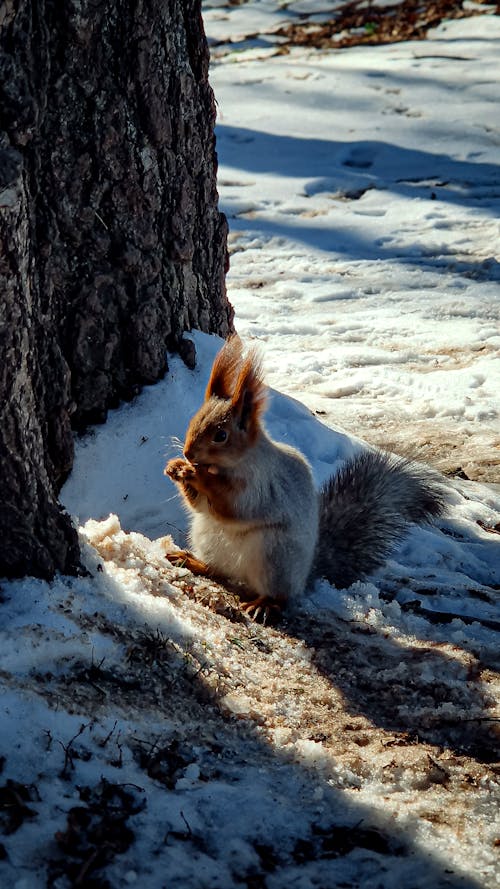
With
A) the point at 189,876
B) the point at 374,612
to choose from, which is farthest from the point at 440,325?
the point at 189,876

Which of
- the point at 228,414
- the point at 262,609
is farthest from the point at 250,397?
the point at 262,609

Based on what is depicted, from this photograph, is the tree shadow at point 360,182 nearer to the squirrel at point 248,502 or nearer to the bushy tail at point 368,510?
the bushy tail at point 368,510

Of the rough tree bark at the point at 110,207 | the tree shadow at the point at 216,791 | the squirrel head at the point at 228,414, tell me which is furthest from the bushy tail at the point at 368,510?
the tree shadow at the point at 216,791

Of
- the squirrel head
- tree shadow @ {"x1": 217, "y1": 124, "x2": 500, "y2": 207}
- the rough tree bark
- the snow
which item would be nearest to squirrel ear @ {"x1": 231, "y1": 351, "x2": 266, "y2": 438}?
the squirrel head

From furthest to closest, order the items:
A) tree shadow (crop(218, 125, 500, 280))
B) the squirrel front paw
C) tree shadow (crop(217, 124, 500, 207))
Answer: tree shadow (crop(217, 124, 500, 207))
tree shadow (crop(218, 125, 500, 280))
the squirrel front paw

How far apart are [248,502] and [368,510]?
66cm

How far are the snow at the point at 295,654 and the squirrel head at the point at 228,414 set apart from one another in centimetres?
42

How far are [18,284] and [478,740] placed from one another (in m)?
1.74

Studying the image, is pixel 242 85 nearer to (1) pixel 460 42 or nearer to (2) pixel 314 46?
(2) pixel 314 46

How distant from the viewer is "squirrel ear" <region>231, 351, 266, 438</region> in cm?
371

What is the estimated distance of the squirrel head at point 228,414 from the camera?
12.3 ft

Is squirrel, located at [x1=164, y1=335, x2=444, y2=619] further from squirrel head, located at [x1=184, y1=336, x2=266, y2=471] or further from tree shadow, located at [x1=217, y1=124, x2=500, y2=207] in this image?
tree shadow, located at [x1=217, y1=124, x2=500, y2=207]

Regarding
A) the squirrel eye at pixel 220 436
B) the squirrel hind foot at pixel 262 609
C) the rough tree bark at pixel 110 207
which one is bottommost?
the squirrel hind foot at pixel 262 609

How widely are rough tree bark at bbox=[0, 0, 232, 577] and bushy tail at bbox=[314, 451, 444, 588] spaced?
964mm
